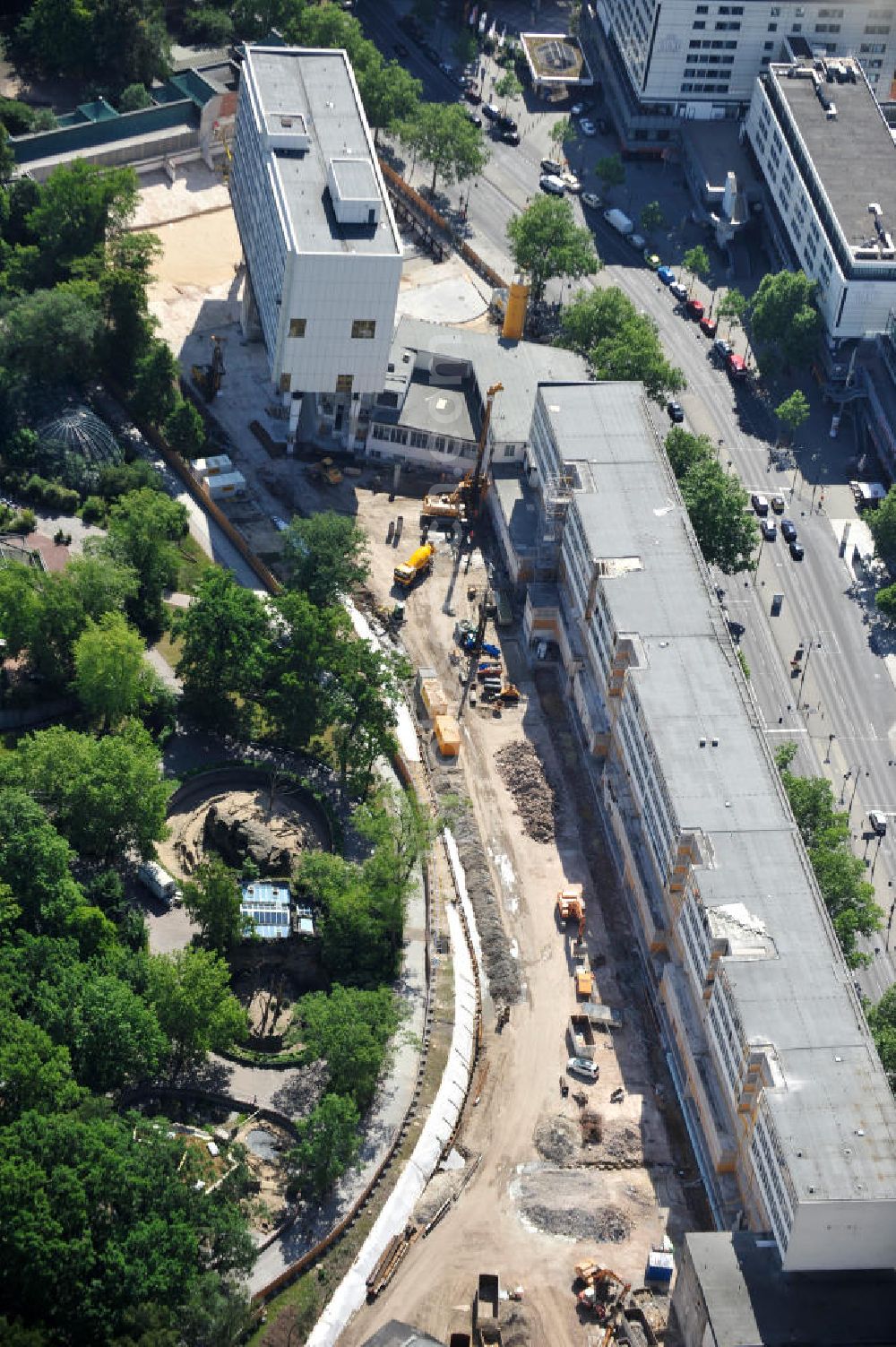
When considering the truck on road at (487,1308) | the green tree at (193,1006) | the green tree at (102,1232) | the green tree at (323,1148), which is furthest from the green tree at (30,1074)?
the truck on road at (487,1308)

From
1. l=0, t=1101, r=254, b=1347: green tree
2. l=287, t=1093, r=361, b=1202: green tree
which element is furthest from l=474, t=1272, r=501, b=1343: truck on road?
l=0, t=1101, r=254, b=1347: green tree

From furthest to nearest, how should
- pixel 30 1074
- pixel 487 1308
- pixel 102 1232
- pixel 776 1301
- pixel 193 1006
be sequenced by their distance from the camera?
1. pixel 193 1006
2. pixel 487 1308
3. pixel 30 1074
4. pixel 776 1301
5. pixel 102 1232

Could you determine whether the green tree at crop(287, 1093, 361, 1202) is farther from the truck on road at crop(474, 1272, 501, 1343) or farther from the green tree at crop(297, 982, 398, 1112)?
the truck on road at crop(474, 1272, 501, 1343)

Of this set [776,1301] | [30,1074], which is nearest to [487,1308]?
[776,1301]

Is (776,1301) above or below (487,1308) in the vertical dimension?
above

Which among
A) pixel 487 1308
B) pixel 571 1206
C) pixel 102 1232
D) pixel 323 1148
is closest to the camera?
pixel 102 1232

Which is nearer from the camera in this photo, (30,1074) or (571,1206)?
(30,1074)

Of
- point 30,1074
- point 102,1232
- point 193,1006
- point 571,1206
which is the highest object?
point 30,1074

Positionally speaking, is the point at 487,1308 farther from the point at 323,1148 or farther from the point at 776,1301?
the point at 776,1301
